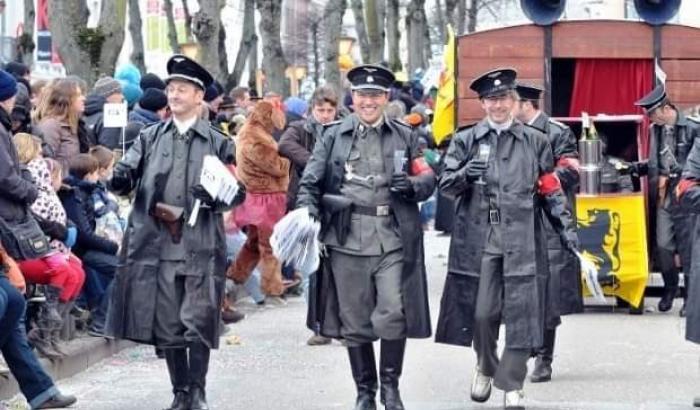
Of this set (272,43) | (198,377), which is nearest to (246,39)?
(272,43)

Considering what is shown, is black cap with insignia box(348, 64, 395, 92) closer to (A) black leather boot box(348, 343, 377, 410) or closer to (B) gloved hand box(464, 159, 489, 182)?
(B) gloved hand box(464, 159, 489, 182)

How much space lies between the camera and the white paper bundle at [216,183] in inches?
392

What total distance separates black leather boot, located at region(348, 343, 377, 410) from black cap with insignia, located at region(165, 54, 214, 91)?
1.71 meters

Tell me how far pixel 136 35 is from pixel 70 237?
30960mm

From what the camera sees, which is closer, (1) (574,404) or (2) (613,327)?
(1) (574,404)

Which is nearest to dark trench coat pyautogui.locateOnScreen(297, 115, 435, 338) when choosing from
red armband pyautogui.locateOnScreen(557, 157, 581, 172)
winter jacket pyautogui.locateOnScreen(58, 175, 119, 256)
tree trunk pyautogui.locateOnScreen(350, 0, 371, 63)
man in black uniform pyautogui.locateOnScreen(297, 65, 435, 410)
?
man in black uniform pyautogui.locateOnScreen(297, 65, 435, 410)

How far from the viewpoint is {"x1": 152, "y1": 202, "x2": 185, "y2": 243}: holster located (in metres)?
10.0

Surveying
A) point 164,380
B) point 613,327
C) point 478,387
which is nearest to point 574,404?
point 478,387

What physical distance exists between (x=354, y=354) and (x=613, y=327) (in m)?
5.37

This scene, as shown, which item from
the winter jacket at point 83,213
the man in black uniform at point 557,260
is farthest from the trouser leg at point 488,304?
the winter jacket at point 83,213

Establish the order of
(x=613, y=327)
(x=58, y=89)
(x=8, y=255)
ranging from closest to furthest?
(x=8, y=255) < (x=58, y=89) < (x=613, y=327)

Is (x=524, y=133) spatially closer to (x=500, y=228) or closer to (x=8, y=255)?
(x=500, y=228)

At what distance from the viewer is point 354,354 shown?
1030cm

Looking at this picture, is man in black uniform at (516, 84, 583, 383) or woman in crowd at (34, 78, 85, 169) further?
woman in crowd at (34, 78, 85, 169)
